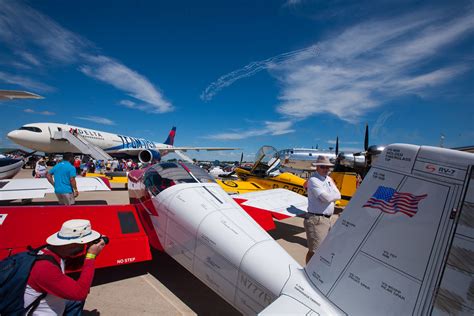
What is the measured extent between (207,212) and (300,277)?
141 centimetres

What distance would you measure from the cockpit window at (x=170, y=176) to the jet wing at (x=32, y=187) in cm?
507

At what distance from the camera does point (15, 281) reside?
1.45m

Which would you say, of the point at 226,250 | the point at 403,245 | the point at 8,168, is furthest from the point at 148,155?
the point at 403,245

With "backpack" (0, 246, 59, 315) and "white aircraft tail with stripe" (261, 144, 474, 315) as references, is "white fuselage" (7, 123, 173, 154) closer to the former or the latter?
"backpack" (0, 246, 59, 315)

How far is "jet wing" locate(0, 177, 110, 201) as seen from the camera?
6742 mm

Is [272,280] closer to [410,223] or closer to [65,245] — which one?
[410,223]

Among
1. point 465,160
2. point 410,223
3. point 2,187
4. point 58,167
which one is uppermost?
point 465,160

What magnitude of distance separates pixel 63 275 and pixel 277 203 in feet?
16.8

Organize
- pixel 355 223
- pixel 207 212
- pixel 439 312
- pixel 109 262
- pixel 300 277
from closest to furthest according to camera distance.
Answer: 1. pixel 439 312
2. pixel 355 223
3. pixel 300 277
4. pixel 207 212
5. pixel 109 262

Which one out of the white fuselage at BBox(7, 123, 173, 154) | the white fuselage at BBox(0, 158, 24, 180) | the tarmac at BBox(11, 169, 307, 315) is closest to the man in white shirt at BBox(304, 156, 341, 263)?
the tarmac at BBox(11, 169, 307, 315)

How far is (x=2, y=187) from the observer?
735 centimetres

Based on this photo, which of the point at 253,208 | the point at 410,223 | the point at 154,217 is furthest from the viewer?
the point at 253,208

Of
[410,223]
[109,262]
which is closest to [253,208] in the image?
[109,262]

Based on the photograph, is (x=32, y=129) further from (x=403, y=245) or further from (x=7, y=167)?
(x=403, y=245)
